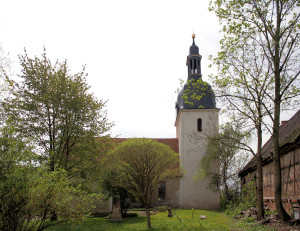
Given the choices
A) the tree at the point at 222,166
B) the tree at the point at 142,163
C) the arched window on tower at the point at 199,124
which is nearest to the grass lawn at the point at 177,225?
the tree at the point at 142,163

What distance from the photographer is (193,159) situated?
30312mm

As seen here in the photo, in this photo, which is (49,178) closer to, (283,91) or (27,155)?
(27,155)

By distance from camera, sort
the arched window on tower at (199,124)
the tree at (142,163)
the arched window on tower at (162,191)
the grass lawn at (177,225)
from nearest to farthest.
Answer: the grass lawn at (177,225) → the tree at (142,163) → the arched window on tower at (162,191) → the arched window on tower at (199,124)

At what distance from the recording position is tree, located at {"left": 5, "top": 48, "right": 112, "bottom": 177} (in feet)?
57.9

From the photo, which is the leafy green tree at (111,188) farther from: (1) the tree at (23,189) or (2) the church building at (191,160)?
(1) the tree at (23,189)

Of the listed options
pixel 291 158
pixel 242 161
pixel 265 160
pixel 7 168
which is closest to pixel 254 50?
pixel 291 158

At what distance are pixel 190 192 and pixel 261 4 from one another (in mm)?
21259

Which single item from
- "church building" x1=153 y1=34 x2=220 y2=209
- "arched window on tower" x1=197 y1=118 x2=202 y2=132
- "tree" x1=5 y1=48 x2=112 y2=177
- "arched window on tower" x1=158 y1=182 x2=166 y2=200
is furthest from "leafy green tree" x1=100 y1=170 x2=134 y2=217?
"arched window on tower" x1=197 y1=118 x2=202 y2=132

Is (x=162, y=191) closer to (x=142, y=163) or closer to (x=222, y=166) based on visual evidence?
(x=222, y=166)

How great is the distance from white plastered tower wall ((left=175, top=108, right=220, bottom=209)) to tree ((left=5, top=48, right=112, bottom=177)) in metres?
12.8

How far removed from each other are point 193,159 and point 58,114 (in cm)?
1658

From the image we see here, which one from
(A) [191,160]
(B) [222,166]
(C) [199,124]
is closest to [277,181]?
(B) [222,166]

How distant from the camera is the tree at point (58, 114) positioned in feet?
57.9

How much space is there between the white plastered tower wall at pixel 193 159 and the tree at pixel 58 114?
12.8 m
